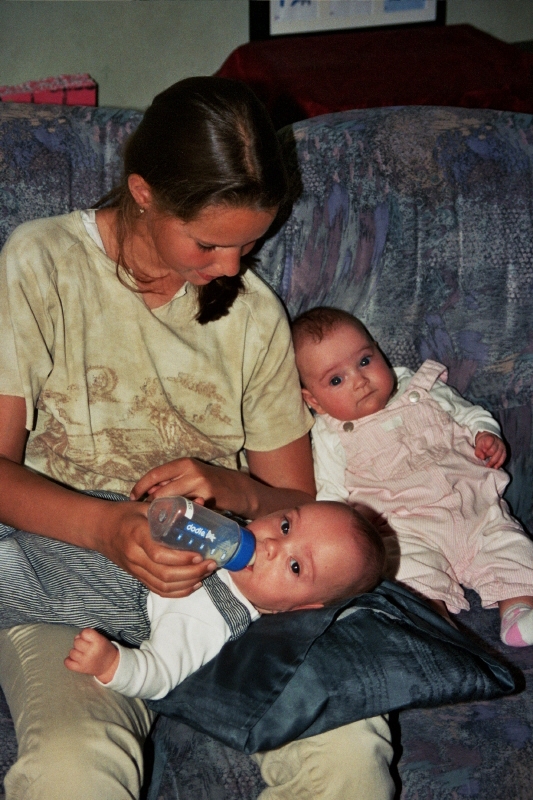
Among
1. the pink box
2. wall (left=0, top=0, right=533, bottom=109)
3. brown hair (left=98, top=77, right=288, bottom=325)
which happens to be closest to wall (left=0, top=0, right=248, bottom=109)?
wall (left=0, top=0, right=533, bottom=109)

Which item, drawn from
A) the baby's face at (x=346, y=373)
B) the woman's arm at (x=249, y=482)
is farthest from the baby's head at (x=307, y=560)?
the baby's face at (x=346, y=373)

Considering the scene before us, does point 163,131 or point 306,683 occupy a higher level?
point 163,131

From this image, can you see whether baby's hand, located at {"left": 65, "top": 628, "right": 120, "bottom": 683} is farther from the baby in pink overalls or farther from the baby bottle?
the baby in pink overalls

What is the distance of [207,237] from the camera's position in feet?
4.79

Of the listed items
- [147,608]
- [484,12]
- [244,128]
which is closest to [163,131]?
[244,128]

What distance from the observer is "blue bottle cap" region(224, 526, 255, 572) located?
1.37 meters

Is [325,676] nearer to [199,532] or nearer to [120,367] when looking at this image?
[199,532]

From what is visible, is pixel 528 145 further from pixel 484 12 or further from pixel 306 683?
pixel 484 12

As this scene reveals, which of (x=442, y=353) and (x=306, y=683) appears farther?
(x=442, y=353)

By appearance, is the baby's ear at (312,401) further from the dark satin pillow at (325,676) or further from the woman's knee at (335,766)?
the woman's knee at (335,766)

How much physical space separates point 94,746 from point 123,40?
3434 mm

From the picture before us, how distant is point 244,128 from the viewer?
142cm

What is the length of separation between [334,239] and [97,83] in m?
2.44

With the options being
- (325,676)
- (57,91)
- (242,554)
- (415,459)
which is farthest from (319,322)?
(57,91)
